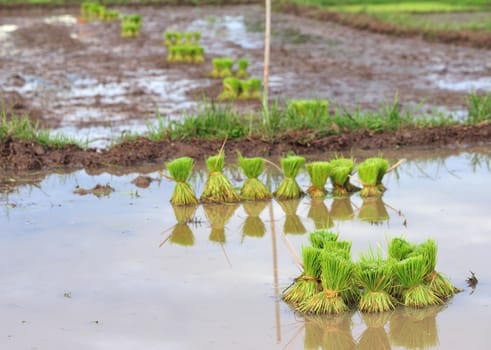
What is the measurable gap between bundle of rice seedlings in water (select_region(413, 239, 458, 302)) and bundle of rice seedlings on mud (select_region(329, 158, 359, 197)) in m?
1.88

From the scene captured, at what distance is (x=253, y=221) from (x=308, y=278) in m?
1.62

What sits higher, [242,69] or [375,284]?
[375,284]

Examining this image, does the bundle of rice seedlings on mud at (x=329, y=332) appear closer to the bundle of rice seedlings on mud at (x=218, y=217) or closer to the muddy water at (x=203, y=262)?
the muddy water at (x=203, y=262)

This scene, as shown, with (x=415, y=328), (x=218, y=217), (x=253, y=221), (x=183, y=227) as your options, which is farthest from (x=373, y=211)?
(x=415, y=328)

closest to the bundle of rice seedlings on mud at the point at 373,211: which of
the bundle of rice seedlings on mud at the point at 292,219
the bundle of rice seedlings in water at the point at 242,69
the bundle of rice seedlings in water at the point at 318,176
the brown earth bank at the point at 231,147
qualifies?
the bundle of rice seedlings in water at the point at 318,176

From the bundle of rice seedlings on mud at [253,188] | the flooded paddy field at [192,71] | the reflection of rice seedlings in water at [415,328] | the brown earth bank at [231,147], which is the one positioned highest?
the reflection of rice seedlings in water at [415,328]

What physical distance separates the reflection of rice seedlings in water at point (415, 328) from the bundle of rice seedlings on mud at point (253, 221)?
1581 mm

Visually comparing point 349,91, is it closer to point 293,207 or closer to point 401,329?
point 293,207

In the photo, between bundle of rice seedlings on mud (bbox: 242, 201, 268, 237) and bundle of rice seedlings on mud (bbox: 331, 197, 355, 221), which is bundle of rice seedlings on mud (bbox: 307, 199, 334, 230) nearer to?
bundle of rice seedlings on mud (bbox: 331, 197, 355, 221)

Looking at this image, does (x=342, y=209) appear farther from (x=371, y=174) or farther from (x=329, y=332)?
(x=329, y=332)

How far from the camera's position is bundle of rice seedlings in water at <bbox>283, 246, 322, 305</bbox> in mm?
4677

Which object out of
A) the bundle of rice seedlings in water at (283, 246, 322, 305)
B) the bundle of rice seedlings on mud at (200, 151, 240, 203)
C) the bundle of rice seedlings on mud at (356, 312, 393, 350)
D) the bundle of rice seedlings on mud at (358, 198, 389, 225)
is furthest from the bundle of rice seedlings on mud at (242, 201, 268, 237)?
the bundle of rice seedlings on mud at (356, 312, 393, 350)

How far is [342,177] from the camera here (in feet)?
22.1

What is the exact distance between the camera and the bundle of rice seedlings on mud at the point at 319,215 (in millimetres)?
6233
